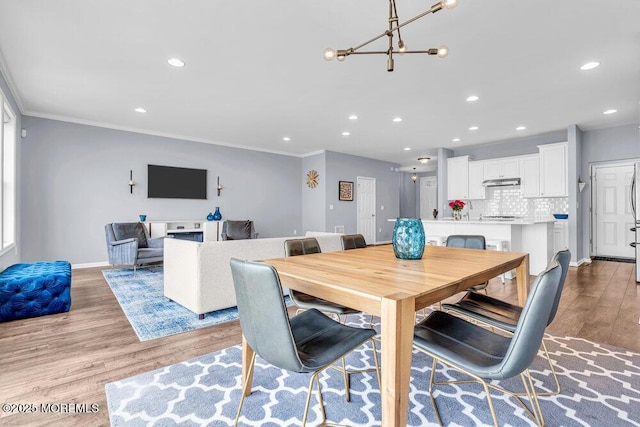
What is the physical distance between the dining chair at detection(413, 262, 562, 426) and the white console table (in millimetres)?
5489

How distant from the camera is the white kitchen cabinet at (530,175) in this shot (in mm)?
6195

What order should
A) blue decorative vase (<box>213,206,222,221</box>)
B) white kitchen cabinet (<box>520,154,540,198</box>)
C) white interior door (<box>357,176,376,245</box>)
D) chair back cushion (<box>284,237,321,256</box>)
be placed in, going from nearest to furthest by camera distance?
chair back cushion (<box>284,237,321,256</box>) < white kitchen cabinet (<box>520,154,540,198</box>) < blue decorative vase (<box>213,206,222,221</box>) < white interior door (<box>357,176,376,245</box>)

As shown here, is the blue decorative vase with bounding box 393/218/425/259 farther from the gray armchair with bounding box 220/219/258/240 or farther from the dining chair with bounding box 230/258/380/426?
the gray armchair with bounding box 220/219/258/240

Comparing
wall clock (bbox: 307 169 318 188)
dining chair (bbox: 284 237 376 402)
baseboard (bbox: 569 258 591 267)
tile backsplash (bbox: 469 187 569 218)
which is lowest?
baseboard (bbox: 569 258 591 267)

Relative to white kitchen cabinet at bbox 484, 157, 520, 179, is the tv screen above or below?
below

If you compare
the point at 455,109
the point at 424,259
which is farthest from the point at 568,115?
A: the point at 424,259

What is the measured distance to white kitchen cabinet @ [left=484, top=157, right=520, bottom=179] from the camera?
255 inches

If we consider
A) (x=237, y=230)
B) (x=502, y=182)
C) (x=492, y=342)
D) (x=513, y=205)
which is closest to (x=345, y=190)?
(x=237, y=230)

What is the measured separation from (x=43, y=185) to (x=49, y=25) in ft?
11.7

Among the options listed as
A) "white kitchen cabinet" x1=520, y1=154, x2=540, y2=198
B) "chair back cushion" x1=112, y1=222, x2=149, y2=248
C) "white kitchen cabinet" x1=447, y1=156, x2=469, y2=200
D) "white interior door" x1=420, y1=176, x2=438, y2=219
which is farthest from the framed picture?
"chair back cushion" x1=112, y1=222, x2=149, y2=248

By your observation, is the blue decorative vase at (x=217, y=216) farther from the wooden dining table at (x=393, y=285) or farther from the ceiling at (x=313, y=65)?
the wooden dining table at (x=393, y=285)

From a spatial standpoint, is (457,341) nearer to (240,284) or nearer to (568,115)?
(240,284)

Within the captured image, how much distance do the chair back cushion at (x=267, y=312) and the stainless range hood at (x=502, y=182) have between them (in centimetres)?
676

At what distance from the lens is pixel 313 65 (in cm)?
328
